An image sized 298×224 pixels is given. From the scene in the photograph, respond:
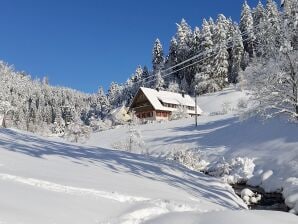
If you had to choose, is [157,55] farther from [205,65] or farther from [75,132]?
[75,132]

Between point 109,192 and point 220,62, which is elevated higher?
point 220,62

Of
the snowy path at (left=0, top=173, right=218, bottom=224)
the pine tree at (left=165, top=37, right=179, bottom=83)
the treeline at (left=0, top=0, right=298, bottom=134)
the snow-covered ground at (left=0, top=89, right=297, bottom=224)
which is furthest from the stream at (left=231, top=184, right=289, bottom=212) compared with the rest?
the pine tree at (left=165, top=37, right=179, bottom=83)

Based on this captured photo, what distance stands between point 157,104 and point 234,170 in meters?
50.9

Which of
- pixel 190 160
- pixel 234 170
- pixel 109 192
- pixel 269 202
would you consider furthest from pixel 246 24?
pixel 109 192

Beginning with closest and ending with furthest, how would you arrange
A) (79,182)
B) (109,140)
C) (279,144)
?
1. (79,182)
2. (279,144)
3. (109,140)

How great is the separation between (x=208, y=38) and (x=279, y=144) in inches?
2343

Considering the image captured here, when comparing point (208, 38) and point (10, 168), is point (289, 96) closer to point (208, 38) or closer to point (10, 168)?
point (10, 168)

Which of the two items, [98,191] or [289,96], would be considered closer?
[98,191]

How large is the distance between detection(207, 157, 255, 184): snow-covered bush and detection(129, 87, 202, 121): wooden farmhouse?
48353 millimetres

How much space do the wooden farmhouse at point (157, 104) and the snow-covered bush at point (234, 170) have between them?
48.4m

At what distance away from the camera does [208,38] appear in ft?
288

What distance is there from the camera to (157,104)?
3103 inches

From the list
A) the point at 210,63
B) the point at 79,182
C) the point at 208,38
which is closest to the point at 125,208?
the point at 79,182

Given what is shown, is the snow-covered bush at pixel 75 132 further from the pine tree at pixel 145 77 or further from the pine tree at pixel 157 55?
Result: the pine tree at pixel 157 55
